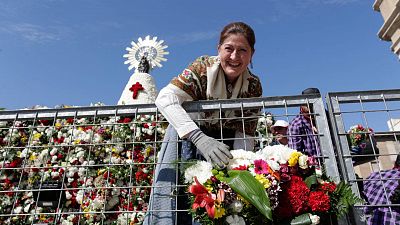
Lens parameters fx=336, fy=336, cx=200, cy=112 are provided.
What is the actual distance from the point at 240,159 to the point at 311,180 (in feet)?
1.04

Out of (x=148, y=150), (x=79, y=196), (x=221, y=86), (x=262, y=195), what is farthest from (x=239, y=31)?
(x=79, y=196)

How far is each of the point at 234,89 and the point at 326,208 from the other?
86 cm

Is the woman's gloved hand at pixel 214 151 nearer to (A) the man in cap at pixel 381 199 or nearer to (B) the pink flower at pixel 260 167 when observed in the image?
(B) the pink flower at pixel 260 167

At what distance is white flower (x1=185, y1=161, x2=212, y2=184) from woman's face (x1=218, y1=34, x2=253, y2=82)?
646 millimetres

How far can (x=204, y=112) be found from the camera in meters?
1.84

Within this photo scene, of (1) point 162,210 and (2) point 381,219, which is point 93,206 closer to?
(1) point 162,210

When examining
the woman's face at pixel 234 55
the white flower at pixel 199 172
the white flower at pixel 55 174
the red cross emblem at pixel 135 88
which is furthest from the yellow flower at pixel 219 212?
the red cross emblem at pixel 135 88

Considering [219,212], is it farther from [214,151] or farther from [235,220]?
[214,151]

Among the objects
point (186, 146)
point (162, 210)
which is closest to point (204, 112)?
point (186, 146)

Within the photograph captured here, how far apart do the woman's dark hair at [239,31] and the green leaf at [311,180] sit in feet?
2.85

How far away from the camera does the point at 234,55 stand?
189 centimetres

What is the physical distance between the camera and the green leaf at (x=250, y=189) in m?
1.29

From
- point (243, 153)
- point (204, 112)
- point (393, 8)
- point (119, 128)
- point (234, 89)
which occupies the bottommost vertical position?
point (243, 153)

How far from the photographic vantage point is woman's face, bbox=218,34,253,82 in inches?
74.7
